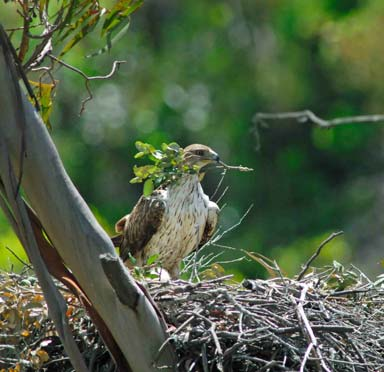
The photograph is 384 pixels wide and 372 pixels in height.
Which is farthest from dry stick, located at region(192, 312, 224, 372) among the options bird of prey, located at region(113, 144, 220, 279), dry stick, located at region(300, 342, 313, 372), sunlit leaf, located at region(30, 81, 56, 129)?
bird of prey, located at region(113, 144, 220, 279)

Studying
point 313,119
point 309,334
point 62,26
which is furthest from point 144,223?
point 309,334

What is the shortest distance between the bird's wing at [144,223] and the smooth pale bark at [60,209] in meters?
2.55

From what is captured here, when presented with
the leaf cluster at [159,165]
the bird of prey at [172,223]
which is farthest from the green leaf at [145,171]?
the bird of prey at [172,223]

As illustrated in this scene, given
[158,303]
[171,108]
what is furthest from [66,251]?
[171,108]

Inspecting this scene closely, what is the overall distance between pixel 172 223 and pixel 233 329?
2.11m

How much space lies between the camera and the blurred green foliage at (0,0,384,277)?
1852cm

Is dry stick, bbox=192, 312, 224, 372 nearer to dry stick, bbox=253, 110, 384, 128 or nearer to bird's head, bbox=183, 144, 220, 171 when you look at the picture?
dry stick, bbox=253, 110, 384, 128

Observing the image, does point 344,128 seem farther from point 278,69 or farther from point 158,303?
point 158,303

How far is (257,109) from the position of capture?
68.4ft

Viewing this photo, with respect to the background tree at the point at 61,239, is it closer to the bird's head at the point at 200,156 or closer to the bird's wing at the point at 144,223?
the bird's wing at the point at 144,223

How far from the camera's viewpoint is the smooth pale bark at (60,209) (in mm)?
4500

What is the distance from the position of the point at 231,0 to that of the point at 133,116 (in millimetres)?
4895

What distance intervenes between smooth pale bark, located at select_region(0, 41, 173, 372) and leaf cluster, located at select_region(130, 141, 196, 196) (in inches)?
50.4

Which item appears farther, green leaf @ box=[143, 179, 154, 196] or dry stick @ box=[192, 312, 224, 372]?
green leaf @ box=[143, 179, 154, 196]
